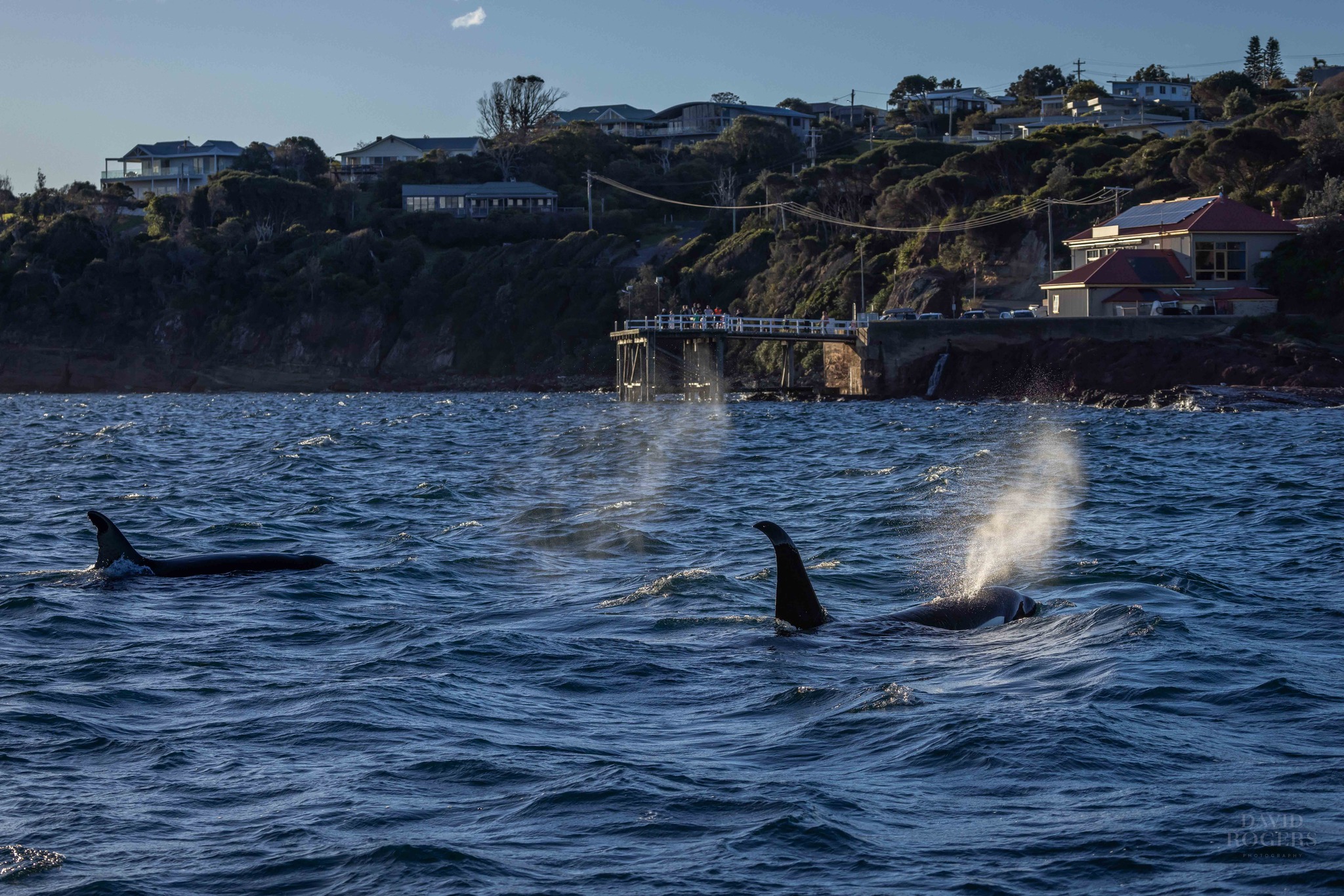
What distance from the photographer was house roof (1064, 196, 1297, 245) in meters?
75.6

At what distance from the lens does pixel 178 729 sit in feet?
37.7

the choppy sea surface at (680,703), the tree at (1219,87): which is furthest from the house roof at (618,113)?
the choppy sea surface at (680,703)

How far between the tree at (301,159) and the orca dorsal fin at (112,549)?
15286cm

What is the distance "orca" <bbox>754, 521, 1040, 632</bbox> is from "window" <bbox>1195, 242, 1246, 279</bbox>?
219ft

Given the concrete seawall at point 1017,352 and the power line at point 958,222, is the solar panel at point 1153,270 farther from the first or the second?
the power line at point 958,222

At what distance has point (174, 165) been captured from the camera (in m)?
182

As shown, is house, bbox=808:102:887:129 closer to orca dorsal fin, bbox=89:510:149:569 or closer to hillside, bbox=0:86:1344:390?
hillside, bbox=0:86:1344:390

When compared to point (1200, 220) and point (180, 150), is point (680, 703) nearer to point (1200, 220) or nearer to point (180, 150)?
point (1200, 220)

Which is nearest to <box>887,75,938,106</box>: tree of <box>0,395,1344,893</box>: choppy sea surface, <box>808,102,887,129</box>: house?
<box>808,102,887,129</box>: house

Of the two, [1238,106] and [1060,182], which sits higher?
[1238,106]

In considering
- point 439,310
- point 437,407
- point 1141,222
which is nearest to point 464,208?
point 439,310

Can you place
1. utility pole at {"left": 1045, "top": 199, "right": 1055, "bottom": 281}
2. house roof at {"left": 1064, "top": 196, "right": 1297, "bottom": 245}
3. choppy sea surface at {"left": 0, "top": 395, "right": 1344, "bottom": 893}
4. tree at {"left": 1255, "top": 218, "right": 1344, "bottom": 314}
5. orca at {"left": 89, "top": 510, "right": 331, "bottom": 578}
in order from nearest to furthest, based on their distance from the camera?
choppy sea surface at {"left": 0, "top": 395, "right": 1344, "bottom": 893}
orca at {"left": 89, "top": 510, "right": 331, "bottom": 578}
tree at {"left": 1255, "top": 218, "right": 1344, "bottom": 314}
house roof at {"left": 1064, "top": 196, "right": 1297, "bottom": 245}
utility pole at {"left": 1045, "top": 199, "right": 1055, "bottom": 281}

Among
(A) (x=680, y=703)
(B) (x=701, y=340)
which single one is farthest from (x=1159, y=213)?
(A) (x=680, y=703)

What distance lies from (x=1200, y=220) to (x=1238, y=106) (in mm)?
76169
